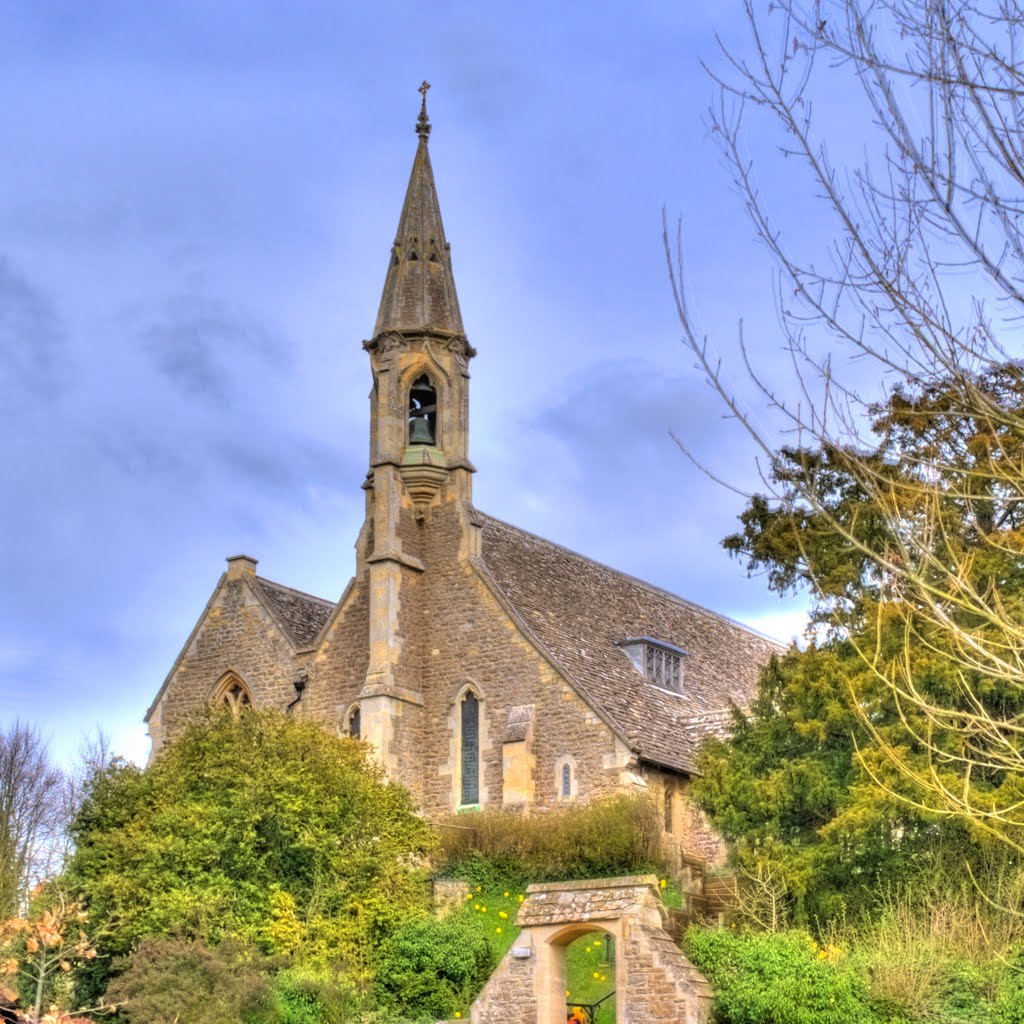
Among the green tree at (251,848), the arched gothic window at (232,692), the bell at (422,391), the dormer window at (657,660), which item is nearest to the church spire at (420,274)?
the bell at (422,391)

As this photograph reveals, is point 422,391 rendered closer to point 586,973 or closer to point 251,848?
point 251,848

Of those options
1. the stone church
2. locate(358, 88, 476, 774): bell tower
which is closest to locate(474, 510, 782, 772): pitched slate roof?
the stone church

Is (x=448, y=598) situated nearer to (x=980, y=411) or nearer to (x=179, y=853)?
(x=179, y=853)

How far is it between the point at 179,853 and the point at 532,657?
9.44m

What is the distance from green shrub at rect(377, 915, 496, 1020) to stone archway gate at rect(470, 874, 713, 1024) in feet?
5.39

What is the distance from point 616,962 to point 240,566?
18.7 m

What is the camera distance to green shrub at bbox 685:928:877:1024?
2253 cm

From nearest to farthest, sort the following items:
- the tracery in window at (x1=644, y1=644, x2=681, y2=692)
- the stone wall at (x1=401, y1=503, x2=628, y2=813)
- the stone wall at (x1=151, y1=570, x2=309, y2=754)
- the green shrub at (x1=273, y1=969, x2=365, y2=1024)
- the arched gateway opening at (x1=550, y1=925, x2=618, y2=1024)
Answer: the arched gateway opening at (x1=550, y1=925, x2=618, y2=1024) → the green shrub at (x1=273, y1=969, x2=365, y2=1024) → the stone wall at (x1=401, y1=503, x2=628, y2=813) → the tracery in window at (x1=644, y1=644, x2=681, y2=692) → the stone wall at (x1=151, y1=570, x2=309, y2=754)

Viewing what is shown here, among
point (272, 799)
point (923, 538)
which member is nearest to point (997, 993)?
point (272, 799)

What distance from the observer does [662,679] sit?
124 ft

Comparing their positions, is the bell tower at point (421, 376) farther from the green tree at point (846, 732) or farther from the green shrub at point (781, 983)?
the green shrub at point (781, 983)

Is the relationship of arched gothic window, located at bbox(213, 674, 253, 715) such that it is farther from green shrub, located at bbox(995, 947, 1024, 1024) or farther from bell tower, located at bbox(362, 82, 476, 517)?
green shrub, located at bbox(995, 947, 1024, 1024)

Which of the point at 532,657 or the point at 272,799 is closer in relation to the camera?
the point at 272,799

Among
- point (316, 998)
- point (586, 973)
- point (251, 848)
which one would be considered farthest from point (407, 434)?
point (316, 998)
